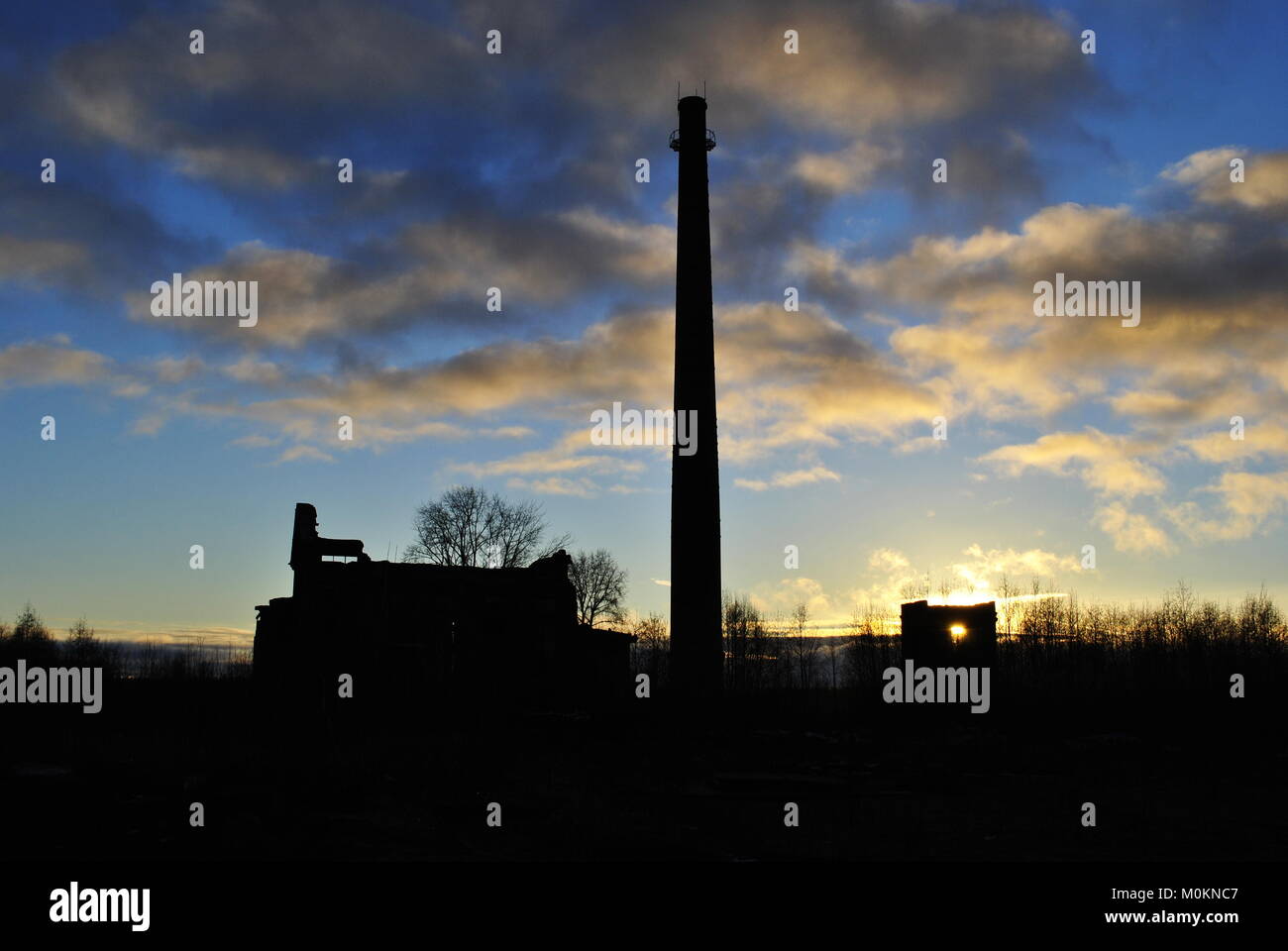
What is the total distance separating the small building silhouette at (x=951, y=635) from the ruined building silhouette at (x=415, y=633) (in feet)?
36.9

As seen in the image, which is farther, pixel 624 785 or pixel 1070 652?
pixel 1070 652

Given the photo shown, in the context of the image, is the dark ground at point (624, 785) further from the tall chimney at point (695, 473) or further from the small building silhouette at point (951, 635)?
the small building silhouette at point (951, 635)

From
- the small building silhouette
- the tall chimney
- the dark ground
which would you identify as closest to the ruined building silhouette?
the dark ground

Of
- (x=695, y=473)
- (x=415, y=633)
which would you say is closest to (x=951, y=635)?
(x=695, y=473)

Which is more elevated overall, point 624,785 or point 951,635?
point 951,635

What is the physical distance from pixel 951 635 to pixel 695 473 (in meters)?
10.2

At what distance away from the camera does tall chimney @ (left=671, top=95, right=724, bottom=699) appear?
30141 millimetres

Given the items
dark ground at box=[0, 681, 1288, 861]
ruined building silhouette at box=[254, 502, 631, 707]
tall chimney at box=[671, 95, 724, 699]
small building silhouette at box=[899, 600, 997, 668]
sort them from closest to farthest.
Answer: dark ground at box=[0, 681, 1288, 861] < ruined building silhouette at box=[254, 502, 631, 707] < tall chimney at box=[671, 95, 724, 699] < small building silhouette at box=[899, 600, 997, 668]

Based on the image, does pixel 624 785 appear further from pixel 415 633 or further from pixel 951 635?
pixel 951 635

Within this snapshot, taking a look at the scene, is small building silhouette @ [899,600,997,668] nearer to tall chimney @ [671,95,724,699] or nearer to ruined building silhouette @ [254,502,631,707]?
tall chimney @ [671,95,724,699]

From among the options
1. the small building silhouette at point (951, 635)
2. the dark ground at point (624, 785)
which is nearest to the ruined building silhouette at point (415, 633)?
the dark ground at point (624, 785)

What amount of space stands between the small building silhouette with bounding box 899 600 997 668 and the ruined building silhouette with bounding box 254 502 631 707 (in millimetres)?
11240

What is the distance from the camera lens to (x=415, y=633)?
86.6 feet
